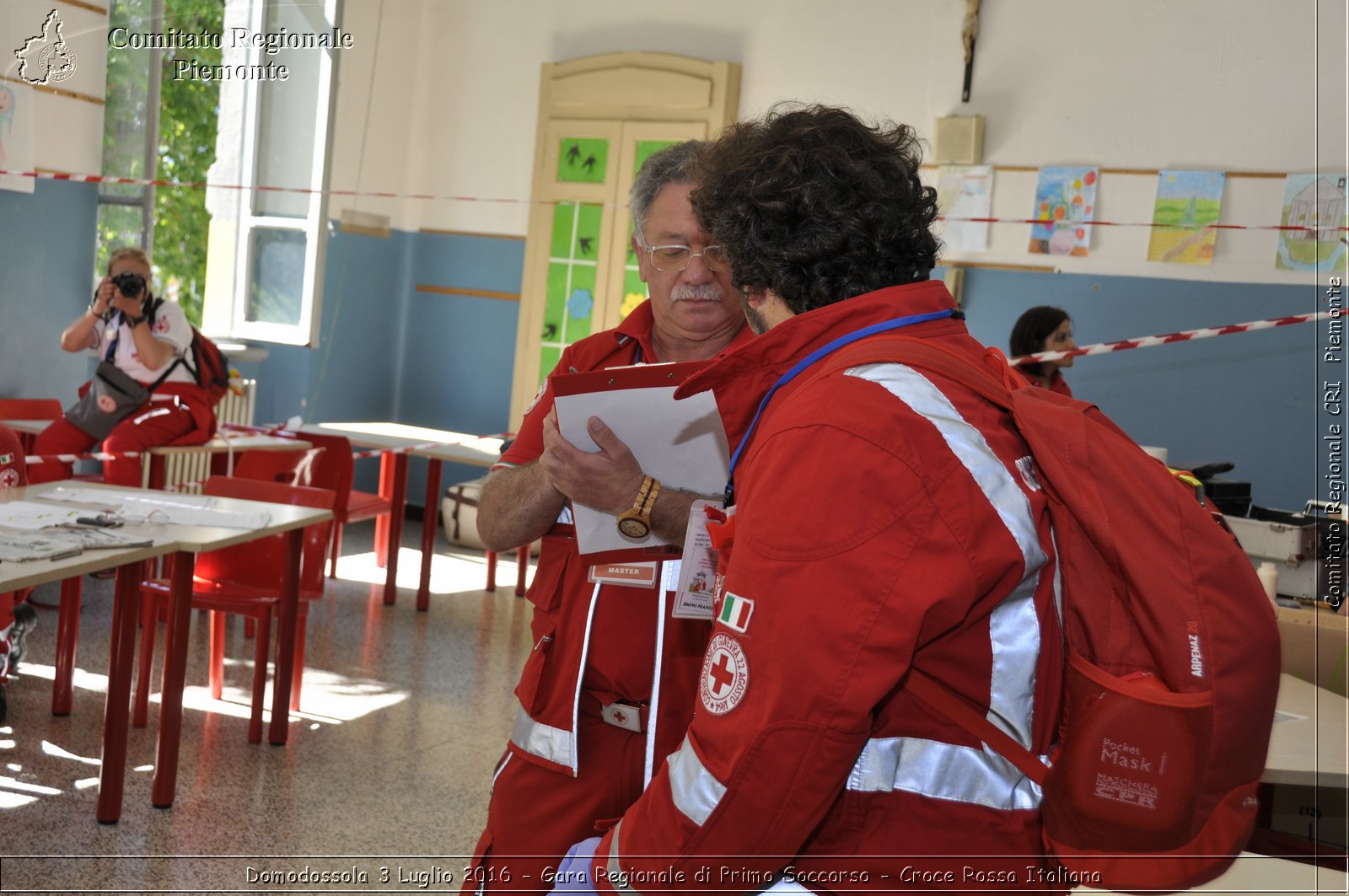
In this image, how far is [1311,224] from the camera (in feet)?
18.5

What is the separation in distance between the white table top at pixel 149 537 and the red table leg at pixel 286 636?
0.09m

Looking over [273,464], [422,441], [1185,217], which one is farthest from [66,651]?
[1185,217]

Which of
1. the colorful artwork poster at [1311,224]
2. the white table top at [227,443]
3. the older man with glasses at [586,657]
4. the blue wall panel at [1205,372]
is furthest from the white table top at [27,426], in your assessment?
the colorful artwork poster at [1311,224]

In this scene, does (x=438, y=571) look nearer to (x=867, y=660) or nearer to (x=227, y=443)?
(x=227, y=443)

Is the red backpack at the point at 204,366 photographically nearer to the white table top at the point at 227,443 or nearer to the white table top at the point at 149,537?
the white table top at the point at 227,443

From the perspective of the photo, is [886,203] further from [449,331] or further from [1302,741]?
[449,331]

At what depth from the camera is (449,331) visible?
820cm

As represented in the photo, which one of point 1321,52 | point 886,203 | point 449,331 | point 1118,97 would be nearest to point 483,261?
point 449,331

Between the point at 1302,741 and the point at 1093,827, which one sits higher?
the point at 1093,827

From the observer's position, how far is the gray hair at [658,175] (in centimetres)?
186

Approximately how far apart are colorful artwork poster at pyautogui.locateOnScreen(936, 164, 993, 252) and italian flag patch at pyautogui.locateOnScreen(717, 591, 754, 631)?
5.74 m

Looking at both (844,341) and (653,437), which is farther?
(653,437)

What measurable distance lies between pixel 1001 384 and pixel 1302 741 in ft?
5.98

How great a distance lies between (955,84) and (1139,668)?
6067 mm
